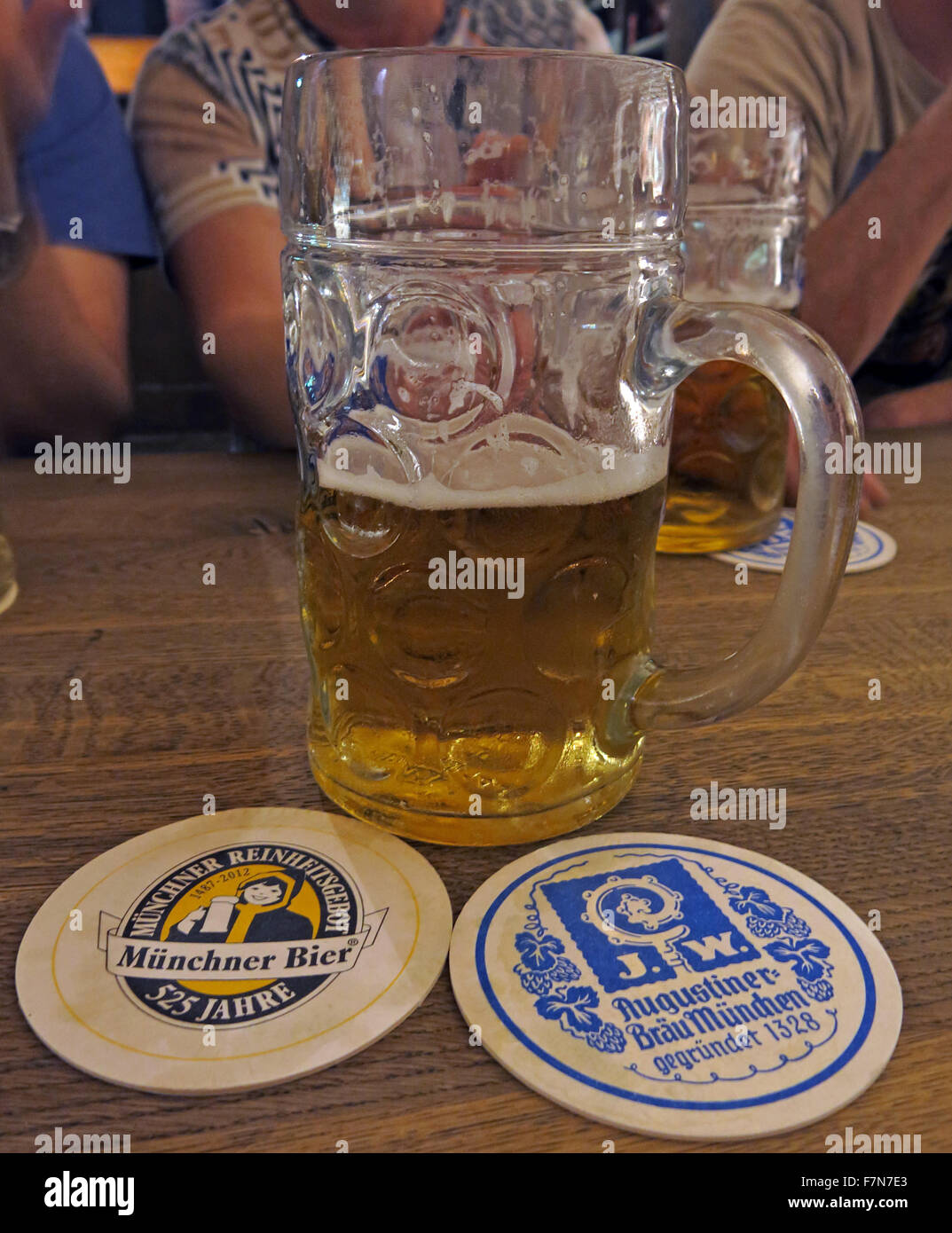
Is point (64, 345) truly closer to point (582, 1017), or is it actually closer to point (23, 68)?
point (23, 68)

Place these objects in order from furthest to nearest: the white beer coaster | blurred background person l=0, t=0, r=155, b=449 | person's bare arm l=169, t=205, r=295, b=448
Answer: blurred background person l=0, t=0, r=155, b=449 → person's bare arm l=169, t=205, r=295, b=448 → the white beer coaster

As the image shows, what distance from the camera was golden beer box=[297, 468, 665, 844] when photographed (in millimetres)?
617

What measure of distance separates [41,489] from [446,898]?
1097 millimetres

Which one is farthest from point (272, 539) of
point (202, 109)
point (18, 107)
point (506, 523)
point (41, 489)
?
point (18, 107)

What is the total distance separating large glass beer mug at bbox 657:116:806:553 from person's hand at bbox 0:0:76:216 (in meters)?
1.63

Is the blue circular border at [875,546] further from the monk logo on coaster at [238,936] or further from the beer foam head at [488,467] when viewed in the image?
the monk logo on coaster at [238,936]

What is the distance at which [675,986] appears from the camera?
1.71ft

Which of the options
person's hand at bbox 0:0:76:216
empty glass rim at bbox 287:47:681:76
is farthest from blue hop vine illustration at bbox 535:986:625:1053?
person's hand at bbox 0:0:76:216

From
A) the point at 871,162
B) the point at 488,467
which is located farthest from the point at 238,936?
the point at 871,162

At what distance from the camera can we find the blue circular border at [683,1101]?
451mm

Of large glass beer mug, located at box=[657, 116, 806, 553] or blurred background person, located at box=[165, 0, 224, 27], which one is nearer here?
large glass beer mug, located at box=[657, 116, 806, 553]

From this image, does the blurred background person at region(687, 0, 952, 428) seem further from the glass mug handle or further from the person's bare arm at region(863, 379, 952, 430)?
the glass mug handle

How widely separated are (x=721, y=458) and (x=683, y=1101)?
2.88 ft
